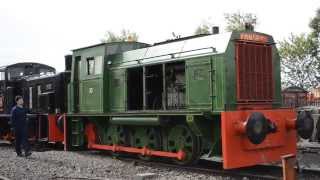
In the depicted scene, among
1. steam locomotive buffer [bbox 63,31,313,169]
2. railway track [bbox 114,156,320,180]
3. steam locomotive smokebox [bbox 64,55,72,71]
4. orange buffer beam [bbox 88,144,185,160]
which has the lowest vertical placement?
railway track [bbox 114,156,320,180]

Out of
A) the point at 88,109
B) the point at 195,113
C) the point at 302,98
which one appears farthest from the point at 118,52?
the point at 302,98

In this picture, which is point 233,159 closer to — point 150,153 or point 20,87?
point 150,153

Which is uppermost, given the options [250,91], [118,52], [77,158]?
[118,52]

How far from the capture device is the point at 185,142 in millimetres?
10695

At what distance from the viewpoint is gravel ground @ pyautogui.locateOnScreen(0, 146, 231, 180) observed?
9625mm

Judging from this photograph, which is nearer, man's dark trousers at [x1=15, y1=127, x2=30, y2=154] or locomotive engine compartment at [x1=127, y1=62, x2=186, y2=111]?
locomotive engine compartment at [x1=127, y1=62, x2=186, y2=111]

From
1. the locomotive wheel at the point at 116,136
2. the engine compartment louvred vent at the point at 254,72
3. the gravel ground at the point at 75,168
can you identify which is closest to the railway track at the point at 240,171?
the gravel ground at the point at 75,168

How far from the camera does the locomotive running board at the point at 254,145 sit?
9391mm

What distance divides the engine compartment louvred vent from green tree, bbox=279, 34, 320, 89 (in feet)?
93.9

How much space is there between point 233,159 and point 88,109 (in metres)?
5.56

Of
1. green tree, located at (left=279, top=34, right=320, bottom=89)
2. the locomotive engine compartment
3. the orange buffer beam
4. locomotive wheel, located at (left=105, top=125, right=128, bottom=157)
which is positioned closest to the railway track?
the orange buffer beam

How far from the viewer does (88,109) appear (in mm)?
13828

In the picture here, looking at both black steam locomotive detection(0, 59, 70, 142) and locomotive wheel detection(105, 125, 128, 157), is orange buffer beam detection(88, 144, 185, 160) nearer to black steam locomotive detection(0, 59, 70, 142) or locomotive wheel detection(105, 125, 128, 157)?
locomotive wheel detection(105, 125, 128, 157)

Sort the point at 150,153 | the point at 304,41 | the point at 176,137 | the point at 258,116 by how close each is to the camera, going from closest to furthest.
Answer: the point at 258,116, the point at 176,137, the point at 150,153, the point at 304,41
